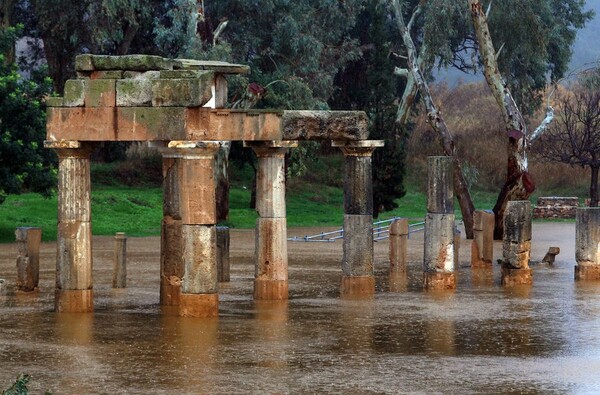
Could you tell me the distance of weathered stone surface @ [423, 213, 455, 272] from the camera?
2714cm

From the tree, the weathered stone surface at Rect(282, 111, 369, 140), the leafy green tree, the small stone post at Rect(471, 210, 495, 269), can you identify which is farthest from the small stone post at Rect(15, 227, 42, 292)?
the tree

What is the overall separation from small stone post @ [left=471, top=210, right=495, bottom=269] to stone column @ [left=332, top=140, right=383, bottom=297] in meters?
6.09

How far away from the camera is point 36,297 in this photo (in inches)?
1008

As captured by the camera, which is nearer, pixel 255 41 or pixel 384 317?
pixel 384 317

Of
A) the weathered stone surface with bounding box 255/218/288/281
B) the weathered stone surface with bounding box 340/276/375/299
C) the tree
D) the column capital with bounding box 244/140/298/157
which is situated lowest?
the weathered stone surface with bounding box 340/276/375/299

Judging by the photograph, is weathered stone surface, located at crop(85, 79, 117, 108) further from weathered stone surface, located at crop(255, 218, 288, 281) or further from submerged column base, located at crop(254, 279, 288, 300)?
submerged column base, located at crop(254, 279, 288, 300)

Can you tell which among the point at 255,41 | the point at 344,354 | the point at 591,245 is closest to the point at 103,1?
the point at 255,41

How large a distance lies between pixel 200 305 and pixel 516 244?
27.1 ft

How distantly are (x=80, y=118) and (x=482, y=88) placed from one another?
61631 mm

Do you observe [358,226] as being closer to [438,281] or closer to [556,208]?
[438,281]

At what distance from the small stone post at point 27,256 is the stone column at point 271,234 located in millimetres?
4035

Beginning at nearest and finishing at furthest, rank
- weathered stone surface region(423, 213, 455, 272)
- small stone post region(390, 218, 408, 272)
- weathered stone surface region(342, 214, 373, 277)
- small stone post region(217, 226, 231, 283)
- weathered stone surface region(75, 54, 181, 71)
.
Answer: weathered stone surface region(75, 54, 181, 71), weathered stone surface region(342, 214, 373, 277), weathered stone surface region(423, 213, 455, 272), small stone post region(217, 226, 231, 283), small stone post region(390, 218, 408, 272)

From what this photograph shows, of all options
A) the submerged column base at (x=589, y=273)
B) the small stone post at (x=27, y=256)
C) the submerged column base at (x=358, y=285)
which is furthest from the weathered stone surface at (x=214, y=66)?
the submerged column base at (x=589, y=273)

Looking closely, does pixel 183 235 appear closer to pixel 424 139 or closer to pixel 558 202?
pixel 558 202
